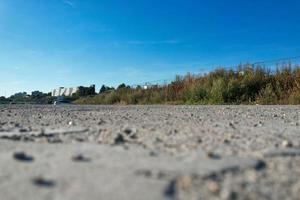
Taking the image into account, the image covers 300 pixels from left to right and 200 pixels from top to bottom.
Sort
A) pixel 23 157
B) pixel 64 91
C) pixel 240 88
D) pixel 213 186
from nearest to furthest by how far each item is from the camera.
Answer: pixel 213 186 < pixel 23 157 < pixel 240 88 < pixel 64 91

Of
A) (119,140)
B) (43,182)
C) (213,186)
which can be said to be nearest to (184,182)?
(213,186)

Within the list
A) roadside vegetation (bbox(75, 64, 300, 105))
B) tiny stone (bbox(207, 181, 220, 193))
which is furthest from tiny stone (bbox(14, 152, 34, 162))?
roadside vegetation (bbox(75, 64, 300, 105))

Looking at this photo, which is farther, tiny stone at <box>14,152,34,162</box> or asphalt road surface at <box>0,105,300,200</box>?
tiny stone at <box>14,152,34,162</box>

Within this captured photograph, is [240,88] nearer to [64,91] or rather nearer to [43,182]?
[43,182]

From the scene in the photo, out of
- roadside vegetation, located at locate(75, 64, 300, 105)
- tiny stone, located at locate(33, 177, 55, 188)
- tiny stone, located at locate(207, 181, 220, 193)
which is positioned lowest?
tiny stone, located at locate(207, 181, 220, 193)

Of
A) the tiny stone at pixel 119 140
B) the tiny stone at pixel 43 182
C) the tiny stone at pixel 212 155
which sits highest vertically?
the tiny stone at pixel 119 140

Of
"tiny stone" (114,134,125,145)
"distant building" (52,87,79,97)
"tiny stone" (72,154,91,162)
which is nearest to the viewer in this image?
"tiny stone" (72,154,91,162)

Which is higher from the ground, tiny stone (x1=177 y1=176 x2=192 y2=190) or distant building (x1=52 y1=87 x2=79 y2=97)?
distant building (x1=52 y1=87 x2=79 y2=97)

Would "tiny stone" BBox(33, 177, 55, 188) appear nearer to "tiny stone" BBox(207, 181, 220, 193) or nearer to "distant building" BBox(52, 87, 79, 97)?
"tiny stone" BBox(207, 181, 220, 193)

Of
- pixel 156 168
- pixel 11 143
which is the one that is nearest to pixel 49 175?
pixel 156 168

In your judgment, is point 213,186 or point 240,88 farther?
point 240,88

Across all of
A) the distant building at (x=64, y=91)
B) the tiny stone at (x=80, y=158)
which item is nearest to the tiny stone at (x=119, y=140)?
the tiny stone at (x=80, y=158)

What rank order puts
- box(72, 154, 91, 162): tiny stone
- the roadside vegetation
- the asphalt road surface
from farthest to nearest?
1. the roadside vegetation
2. box(72, 154, 91, 162): tiny stone
3. the asphalt road surface

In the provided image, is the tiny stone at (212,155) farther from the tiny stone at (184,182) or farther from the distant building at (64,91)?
the distant building at (64,91)
